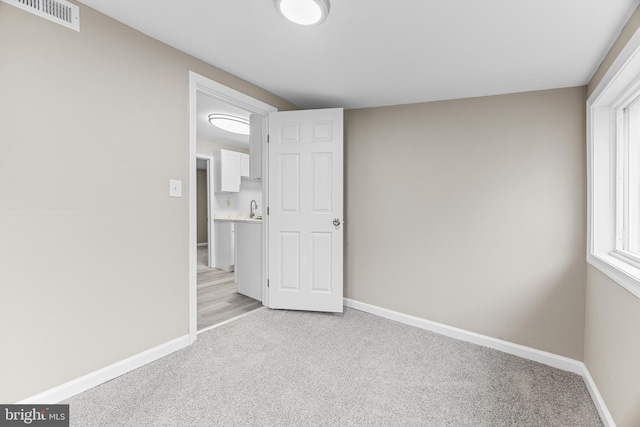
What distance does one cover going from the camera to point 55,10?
1512 mm

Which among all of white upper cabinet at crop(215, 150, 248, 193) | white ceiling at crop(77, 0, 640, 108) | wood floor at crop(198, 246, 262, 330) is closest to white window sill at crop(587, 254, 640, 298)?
white ceiling at crop(77, 0, 640, 108)

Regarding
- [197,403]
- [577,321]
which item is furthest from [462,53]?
[197,403]

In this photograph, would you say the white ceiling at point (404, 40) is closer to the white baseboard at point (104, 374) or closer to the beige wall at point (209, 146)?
the white baseboard at point (104, 374)

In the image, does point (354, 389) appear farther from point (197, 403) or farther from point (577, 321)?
point (577, 321)

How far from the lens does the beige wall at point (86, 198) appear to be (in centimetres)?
142

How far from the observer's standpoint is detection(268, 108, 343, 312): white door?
287cm

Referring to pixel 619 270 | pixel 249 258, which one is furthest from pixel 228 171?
pixel 619 270

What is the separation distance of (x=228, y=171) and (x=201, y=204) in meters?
3.16

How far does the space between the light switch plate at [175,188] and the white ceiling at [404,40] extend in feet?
3.08

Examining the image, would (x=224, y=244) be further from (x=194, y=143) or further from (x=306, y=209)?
(x=194, y=143)

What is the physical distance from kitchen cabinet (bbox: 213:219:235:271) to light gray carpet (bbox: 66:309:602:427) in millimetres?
2444

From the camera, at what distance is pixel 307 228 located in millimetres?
2924

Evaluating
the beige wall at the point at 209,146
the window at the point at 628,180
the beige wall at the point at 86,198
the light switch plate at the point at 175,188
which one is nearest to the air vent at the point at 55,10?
the beige wall at the point at 86,198

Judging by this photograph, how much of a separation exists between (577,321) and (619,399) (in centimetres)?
82
